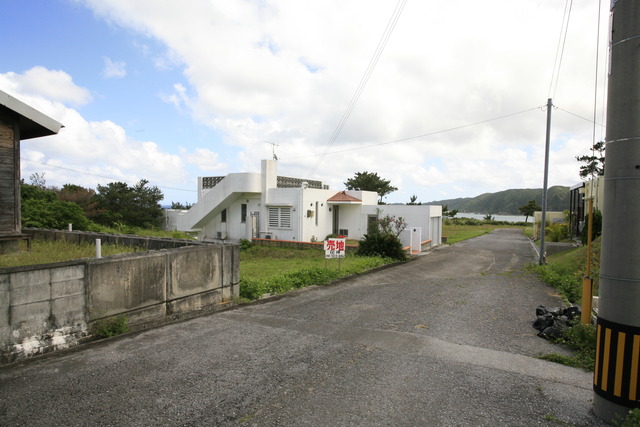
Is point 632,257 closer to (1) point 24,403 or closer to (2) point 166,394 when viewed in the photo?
(2) point 166,394

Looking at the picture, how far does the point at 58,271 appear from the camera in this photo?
4.88 metres

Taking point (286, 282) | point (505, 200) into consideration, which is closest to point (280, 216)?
point (286, 282)

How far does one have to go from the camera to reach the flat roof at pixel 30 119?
731 centimetres

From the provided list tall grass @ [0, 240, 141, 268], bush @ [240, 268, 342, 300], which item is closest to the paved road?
bush @ [240, 268, 342, 300]

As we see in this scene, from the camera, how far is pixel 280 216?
2211cm

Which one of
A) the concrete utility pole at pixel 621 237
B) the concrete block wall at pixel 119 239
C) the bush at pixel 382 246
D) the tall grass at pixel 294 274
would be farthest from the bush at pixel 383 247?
the concrete utility pole at pixel 621 237

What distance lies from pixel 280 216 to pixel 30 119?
1503cm

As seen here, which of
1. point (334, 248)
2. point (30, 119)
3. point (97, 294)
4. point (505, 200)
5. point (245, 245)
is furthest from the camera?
point (505, 200)

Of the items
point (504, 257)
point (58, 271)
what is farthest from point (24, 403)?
point (504, 257)

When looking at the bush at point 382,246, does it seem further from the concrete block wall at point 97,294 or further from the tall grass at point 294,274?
the concrete block wall at point 97,294

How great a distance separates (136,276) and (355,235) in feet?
60.0

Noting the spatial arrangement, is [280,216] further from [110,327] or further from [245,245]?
[110,327]

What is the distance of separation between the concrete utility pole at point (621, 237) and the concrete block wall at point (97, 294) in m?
6.15

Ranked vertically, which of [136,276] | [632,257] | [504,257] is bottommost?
[504,257]
